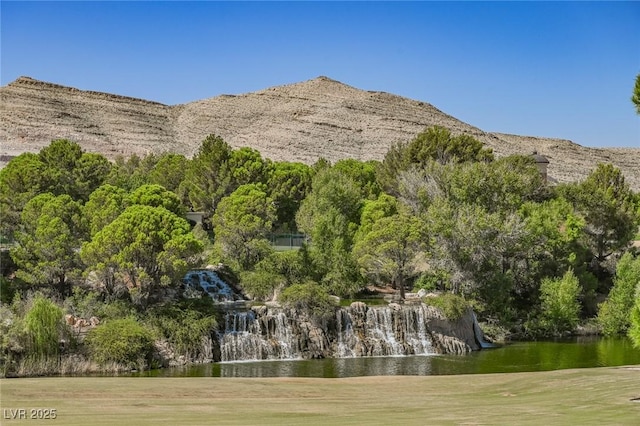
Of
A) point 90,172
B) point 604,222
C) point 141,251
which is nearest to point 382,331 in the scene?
point 141,251

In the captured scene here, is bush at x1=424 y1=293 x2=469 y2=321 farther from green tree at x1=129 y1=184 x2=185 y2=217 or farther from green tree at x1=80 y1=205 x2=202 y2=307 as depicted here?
green tree at x1=129 y1=184 x2=185 y2=217

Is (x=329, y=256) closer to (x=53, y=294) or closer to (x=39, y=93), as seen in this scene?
(x=53, y=294)

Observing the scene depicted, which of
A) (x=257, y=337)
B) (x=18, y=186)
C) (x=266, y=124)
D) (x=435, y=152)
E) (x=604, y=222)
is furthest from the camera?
(x=266, y=124)

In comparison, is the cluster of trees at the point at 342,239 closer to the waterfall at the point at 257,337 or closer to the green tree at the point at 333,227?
the green tree at the point at 333,227

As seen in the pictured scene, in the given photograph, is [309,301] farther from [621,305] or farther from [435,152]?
[435,152]

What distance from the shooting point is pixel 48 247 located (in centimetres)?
3303

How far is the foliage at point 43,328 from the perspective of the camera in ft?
90.0

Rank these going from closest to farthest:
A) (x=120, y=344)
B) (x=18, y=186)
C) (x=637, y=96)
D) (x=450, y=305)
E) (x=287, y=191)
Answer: (x=637, y=96)
(x=120, y=344)
(x=450, y=305)
(x=18, y=186)
(x=287, y=191)

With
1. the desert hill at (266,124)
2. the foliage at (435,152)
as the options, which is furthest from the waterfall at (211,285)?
the desert hill at (266,124)

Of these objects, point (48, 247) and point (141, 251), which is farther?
point (48, 247)

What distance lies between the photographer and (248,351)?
108 ft

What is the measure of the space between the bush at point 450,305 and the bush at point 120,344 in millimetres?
14248

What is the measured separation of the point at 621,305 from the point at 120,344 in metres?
27.0

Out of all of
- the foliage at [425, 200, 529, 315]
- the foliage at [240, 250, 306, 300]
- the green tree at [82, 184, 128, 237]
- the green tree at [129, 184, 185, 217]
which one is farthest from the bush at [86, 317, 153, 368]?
the foliage at [425, 200, 529, 315]
